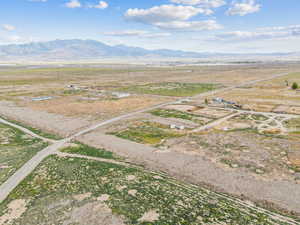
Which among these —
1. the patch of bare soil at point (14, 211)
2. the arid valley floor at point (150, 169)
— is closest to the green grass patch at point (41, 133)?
the arid valley floor at point (150, 169)

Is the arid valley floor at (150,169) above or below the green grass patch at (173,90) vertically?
below

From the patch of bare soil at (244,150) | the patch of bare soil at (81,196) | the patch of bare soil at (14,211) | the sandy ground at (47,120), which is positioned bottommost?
the patch of bare soil at (14,211)

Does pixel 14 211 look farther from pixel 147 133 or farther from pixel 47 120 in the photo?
pixel 47 120

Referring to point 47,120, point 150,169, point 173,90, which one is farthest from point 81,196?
point 173,90

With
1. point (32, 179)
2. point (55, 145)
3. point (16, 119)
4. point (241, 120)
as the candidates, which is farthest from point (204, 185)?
point (16, 119)

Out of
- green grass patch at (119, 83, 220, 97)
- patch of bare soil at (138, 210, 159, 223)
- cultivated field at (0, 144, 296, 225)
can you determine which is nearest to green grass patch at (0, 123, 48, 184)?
cultivated field at (0, 144, 296, 225)

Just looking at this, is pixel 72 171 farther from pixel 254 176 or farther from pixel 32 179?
pixel 254 176

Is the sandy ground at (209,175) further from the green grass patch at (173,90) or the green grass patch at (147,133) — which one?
the green grass patch at (173,90)
